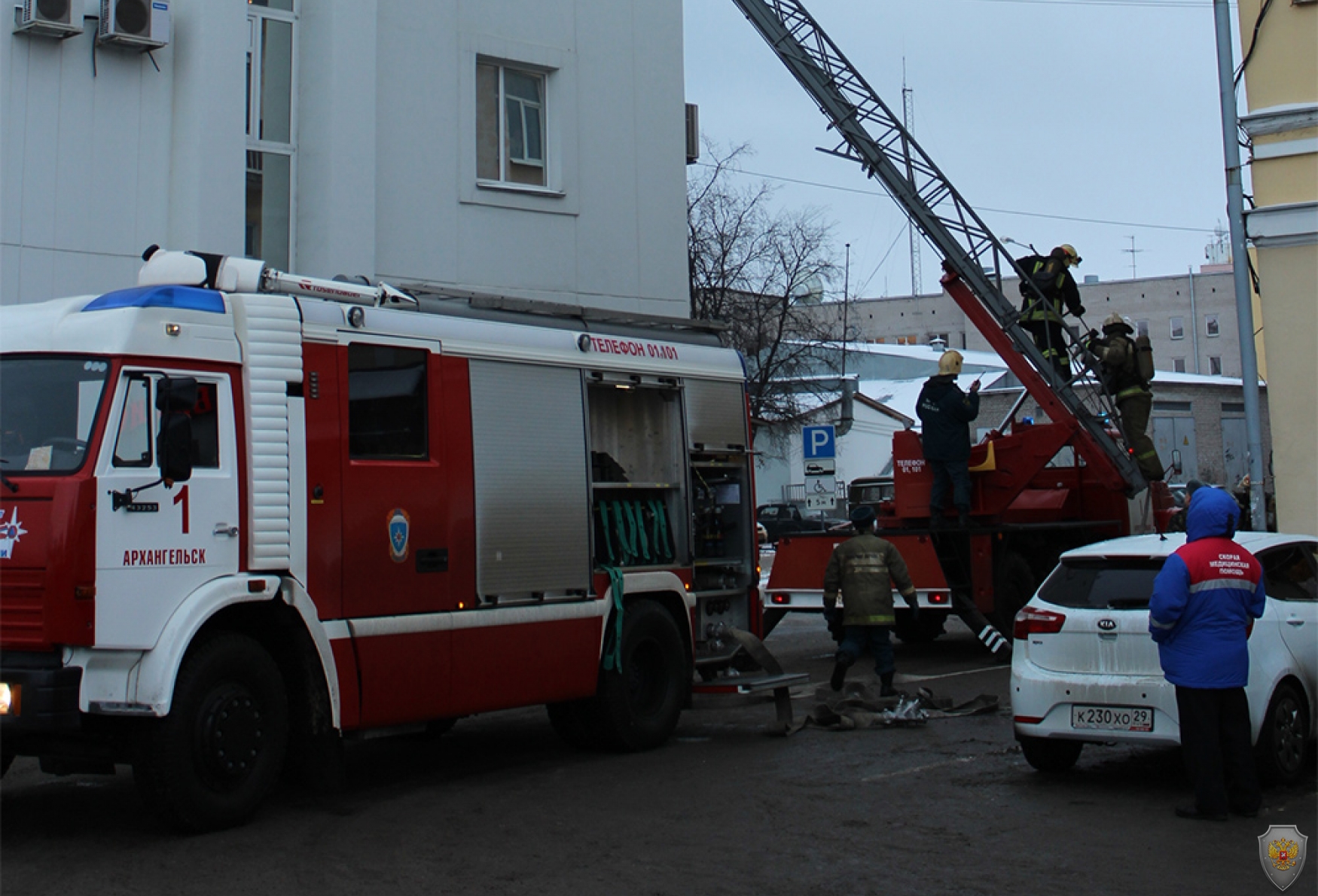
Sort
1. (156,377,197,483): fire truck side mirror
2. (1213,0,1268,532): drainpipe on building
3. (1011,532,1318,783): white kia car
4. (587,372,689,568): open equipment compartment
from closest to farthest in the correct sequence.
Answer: (156,377,197,483): fire truck side mirror → (1011,532,1318,783): white kia car → (587,372,689,568): open equipment compartment → (1213,0,1268,532): drainpipe on building

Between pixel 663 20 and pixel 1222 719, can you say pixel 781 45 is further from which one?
pixel 1222 719

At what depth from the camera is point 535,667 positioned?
9289mm

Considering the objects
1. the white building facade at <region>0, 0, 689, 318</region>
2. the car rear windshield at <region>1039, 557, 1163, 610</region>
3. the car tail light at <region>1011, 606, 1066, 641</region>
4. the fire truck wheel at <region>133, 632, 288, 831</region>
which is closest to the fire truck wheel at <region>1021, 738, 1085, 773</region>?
the car tail light at <region>1011, 606, 1066, 641</region>

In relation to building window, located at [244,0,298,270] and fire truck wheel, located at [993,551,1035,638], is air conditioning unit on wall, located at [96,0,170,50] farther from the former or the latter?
fire truck wheel, located at [993,551,1035,638]

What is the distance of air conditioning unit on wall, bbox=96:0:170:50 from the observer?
13742mm

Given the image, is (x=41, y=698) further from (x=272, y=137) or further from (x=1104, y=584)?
(x=272, y=137)

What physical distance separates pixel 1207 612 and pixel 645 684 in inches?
170

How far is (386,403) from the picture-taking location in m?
8.54

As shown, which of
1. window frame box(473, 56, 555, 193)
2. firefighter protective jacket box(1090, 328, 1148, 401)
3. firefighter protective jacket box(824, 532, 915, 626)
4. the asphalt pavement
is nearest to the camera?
the asphalt pavement

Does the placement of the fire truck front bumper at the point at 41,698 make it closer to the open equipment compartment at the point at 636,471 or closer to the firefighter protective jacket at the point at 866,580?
the open equipment compartment at the point at 636,471

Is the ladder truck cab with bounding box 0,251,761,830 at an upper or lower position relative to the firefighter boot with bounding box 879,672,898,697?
upper

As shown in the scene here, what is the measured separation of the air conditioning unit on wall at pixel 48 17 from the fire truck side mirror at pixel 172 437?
7.77m

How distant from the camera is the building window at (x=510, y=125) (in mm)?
16844

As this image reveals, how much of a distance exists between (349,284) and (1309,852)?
20.5ft
